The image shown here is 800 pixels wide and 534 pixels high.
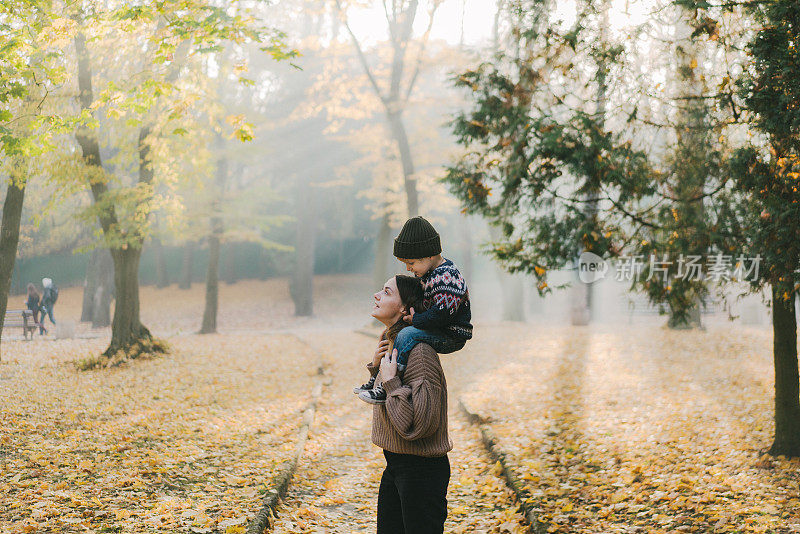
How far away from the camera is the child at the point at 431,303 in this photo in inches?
99.9

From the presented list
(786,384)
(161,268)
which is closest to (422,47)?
(786,384)

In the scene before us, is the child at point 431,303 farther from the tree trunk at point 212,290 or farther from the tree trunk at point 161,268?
the tree trunk at point 161,268

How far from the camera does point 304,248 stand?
2764 cm

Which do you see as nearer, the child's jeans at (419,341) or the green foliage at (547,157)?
the child's jeans at (419,341)

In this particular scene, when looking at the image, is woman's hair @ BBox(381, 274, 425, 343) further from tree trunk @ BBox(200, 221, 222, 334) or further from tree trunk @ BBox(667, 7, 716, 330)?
tree trunk @ BBox(200, 221, 222, 334)

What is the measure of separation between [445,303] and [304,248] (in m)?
25.5

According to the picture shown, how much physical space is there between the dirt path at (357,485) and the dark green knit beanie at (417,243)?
112 inches

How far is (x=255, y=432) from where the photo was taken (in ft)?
24.0

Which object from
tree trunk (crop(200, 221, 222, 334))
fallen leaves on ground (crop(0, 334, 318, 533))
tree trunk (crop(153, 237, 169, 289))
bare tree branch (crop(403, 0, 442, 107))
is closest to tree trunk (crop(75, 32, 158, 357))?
fallen leaves on ground (crop(0, 334, 318, 533))

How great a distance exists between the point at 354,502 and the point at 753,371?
25.1ft

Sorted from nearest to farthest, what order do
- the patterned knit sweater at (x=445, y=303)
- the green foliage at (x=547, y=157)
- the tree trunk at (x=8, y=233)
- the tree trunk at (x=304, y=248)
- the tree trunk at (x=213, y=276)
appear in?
the patterned knit sweater at (x=445, y=303) < the green foliage at (x=547, y=157) < the tree trunk at (x=8, y=233) < the tree trunk at (x=213, y=276) < the tree trunk at (x=304, y=248)

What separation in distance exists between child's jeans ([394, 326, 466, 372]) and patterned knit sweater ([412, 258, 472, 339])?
29mm

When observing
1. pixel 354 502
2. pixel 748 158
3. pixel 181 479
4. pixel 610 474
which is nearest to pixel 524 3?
pixel 748 158

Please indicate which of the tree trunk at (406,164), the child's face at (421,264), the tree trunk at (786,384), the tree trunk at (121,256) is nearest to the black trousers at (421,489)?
the child's face at (421,264)
